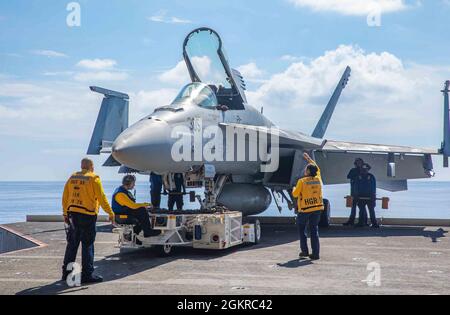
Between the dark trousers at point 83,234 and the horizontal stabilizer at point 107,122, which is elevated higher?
the horizontal stabilizer at point 107,122

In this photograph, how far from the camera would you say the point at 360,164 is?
15523 millimetres

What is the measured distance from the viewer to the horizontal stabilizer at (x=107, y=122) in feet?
63.7

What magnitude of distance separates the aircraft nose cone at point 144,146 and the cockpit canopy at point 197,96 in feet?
5.14

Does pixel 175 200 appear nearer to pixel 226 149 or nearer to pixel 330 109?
pixel 226 149

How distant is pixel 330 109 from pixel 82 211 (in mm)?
16470

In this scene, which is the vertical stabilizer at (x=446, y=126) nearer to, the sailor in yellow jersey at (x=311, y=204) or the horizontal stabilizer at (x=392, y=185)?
the horizontal stabilizer at (x=392, y=185)

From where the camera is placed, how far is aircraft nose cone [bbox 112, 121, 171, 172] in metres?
8.72
